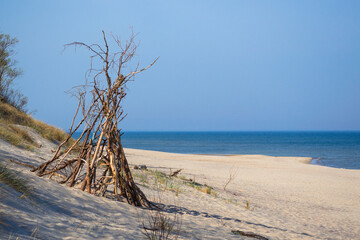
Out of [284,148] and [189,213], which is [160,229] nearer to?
[189,213]

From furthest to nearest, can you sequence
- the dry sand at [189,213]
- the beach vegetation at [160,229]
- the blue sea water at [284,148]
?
the blue sea water at [284,148] → the beach vegetation at [160,229] → the dry sand at [189,213]

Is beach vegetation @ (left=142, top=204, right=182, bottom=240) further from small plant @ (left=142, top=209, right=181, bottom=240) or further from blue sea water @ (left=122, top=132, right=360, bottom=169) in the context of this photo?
blue sea water @ (left=122, top=132, right=360, bottom=169)

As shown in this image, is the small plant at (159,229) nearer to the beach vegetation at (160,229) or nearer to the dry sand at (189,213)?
the beach vegetation at (160,229)

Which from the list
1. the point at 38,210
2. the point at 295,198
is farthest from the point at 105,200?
the point at 295,198

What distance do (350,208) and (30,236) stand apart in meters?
11.3

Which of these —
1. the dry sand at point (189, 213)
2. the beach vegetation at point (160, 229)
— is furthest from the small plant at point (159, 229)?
the dry sand at point (189, 213)

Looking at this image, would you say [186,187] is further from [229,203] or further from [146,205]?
[146,205]

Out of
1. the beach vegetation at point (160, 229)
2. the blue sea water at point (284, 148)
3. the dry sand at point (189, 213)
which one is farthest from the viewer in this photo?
the blue sea water at point (284, 148)

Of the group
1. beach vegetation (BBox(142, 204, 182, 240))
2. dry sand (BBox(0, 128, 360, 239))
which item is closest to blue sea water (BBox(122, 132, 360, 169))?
dry sand (BBox(0, 128, 360, 239))

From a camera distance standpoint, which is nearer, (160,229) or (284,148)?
(160,229)

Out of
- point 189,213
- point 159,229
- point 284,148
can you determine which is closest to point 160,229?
point 159,229

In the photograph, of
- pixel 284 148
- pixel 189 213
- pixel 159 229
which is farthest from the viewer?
pixel 284 148

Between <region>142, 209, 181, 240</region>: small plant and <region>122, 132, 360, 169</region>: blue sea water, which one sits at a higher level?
<region>142, 209, 181, 240</region>: small plant

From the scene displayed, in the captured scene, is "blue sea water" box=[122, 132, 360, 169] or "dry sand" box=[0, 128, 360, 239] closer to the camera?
"dry sand" box=[0, 128, 360, 239]
